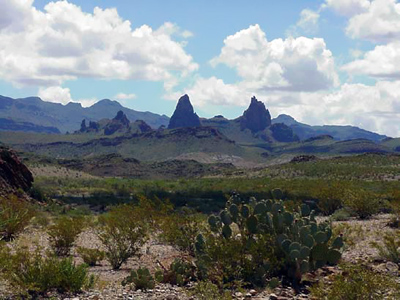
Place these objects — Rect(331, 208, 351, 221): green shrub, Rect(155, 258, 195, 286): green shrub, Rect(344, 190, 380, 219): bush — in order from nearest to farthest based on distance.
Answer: Rect(155, 258, 195, 286): green shrub
Rect(331, 208, 351, 221): green shrub
Rect(344, 190, 380, 219): bush

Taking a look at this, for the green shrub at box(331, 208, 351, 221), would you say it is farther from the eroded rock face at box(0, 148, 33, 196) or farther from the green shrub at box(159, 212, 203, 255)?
the eroded rock face at box(0, 148, 33, 196)

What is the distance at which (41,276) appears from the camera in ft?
30.1

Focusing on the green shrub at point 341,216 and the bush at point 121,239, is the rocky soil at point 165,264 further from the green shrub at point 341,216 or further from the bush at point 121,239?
the green shrub at point 341,216

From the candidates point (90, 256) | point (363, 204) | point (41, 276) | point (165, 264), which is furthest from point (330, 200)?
point (41, 276)

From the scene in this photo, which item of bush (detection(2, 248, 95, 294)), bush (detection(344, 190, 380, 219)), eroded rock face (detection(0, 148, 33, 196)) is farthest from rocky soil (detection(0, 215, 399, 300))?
eroded rock face (detection(0, 148, 33, 196))

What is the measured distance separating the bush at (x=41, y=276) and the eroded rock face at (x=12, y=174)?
21.2m

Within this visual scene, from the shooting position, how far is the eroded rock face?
99.1 ft

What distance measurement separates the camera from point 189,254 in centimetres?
1324

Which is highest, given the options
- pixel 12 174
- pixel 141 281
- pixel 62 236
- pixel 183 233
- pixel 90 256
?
pixel 183 233

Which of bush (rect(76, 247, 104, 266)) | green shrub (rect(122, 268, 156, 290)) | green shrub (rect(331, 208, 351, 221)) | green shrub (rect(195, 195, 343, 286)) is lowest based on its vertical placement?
bush (rect(76, 247, 104, 266))

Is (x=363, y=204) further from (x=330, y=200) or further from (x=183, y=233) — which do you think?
(x=183, y=233)

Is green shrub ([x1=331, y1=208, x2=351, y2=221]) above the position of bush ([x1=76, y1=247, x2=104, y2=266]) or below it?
above

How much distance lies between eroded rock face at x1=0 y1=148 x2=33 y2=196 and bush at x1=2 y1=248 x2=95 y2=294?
69.5 feet

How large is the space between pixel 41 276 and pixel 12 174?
24.9m
